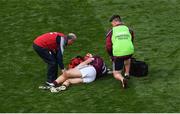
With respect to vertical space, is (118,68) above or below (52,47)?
below

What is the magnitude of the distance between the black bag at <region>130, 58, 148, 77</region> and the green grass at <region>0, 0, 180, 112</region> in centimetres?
17

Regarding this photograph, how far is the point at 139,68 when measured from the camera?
1418 cm

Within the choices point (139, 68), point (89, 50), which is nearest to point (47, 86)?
point (139, 68)

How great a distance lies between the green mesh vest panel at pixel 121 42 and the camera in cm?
1369

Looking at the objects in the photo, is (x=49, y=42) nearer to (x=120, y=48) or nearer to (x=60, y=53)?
(x=60, y=53)

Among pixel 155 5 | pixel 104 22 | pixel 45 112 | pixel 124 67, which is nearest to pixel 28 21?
pixel 104 22

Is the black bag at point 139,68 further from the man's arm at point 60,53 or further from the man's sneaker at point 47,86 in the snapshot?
the man's sneaker at point 47,86

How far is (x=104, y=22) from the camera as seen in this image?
1872 centimetres

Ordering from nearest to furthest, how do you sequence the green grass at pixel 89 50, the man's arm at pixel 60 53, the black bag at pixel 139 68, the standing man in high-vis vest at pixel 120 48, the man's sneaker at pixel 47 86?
the green grass at pixel 89 50, the man's arm at pixel 60 53, the standing man in high-vis vest at pixel 120 48, the man's sneaker at pixel 47 86, the black bag at pixel 139 68

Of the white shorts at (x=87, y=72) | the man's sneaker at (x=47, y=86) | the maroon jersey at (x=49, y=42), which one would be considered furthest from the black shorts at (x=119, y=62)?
the man's sneaker at (x=47, y=86)

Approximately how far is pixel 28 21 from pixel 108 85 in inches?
243

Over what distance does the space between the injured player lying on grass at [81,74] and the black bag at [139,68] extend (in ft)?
2.63

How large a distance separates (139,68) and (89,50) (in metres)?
2.72

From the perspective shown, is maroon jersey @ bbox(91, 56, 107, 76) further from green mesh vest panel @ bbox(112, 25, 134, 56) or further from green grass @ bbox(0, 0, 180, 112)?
green mesh vest panel @ bbox(112, 25, 134, 56)
